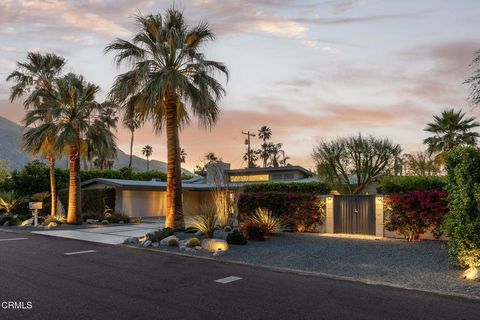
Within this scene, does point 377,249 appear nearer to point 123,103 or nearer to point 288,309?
point 288,309

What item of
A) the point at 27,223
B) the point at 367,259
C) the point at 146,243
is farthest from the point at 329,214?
the point at 27,223

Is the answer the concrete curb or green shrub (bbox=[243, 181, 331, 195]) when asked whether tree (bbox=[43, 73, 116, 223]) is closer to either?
green shrub (bbox=[243, 181, 331, 195])

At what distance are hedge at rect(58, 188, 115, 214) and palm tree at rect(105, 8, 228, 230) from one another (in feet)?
45.0

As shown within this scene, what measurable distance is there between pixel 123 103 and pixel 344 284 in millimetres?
12476

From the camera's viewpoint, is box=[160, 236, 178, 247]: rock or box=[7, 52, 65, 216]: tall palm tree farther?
box=[7, 52, 65, 216]: tall palm tree

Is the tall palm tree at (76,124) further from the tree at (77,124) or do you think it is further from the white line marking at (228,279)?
the white line marking at (228,279)

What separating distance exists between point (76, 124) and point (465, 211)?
1943 cm

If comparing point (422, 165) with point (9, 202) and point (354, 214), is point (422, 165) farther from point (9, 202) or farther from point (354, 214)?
point (9, 202)

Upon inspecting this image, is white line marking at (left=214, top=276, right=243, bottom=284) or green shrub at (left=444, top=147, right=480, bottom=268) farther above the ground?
green shrub at (left=444, top=147, right=480, bottom=268)

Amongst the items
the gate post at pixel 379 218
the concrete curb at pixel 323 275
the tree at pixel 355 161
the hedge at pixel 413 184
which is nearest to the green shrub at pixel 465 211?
the concrete curb at pixel 323 275

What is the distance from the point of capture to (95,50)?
16.2 meters

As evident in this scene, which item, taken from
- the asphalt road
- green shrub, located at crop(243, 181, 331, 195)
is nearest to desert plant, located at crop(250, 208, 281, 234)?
the asphalt road

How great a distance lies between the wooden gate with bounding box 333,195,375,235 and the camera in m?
15.5

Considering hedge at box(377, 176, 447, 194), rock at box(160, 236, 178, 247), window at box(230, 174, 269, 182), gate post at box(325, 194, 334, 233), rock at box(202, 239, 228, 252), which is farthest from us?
window at box(230, 174, 269, 182)
